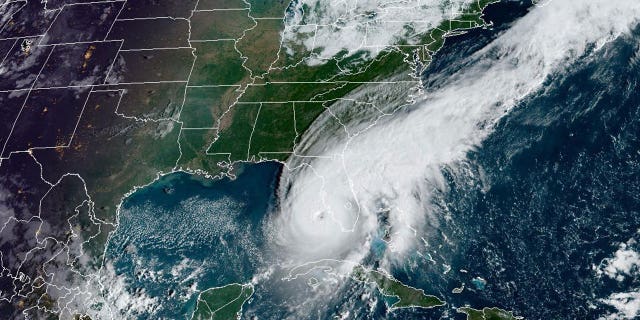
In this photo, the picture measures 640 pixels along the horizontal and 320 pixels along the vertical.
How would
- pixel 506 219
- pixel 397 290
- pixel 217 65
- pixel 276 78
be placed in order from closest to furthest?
pixel 397 290 → pixel 506 219 → pixel 276 78 → pixel 217 65

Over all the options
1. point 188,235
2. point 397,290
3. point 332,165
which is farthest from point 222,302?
point 332,165

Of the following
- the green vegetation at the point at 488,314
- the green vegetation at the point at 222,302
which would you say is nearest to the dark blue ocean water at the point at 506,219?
the green vegetation at the point at 488,314

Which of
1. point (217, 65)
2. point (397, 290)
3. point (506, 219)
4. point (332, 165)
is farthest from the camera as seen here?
point (217, 65)

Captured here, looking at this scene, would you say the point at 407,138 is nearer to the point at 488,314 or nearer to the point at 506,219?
the point at 506,219

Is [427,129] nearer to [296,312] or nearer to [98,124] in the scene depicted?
[296,312]

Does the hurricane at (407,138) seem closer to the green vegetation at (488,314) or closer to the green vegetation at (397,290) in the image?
the green vegetation at (397,290)

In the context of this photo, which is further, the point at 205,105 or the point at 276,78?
the point at 276,78

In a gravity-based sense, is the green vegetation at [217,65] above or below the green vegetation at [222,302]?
above
